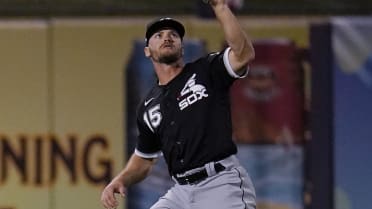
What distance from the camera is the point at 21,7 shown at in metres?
10.4

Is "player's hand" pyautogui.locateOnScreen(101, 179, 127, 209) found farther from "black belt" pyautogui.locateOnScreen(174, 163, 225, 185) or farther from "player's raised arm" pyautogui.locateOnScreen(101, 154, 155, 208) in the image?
"black belt" pyautogui.locateOnScreen(174, 163, 225, 185)

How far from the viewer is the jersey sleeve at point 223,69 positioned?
5.98 metres

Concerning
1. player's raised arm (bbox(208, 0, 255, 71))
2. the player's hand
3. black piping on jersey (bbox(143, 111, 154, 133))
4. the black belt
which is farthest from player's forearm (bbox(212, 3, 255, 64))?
the player's hand

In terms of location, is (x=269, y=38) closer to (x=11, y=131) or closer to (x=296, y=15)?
(x=296, y=15)

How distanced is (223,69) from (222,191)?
0.62 metres

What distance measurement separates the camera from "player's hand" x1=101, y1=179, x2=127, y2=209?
6203 millimetres

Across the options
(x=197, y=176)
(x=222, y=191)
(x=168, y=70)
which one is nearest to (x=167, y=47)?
(x=168, y=70)

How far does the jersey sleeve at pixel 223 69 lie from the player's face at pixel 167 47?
18 centimetres

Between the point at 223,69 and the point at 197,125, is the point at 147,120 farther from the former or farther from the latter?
the point at 223,69

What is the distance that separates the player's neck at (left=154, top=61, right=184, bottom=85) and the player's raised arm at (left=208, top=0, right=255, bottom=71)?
0.40m

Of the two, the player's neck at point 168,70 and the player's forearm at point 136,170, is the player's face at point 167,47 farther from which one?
the player's forearm at point 136,170

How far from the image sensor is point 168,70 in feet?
20.5

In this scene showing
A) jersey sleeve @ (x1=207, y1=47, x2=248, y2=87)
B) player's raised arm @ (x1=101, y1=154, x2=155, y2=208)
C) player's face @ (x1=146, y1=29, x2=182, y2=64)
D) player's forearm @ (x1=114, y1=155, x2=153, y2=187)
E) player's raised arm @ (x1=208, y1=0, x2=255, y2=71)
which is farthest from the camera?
player's forearm @ (x1=114, y1=155, x2=153, y2=187)

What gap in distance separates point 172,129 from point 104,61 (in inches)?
173
